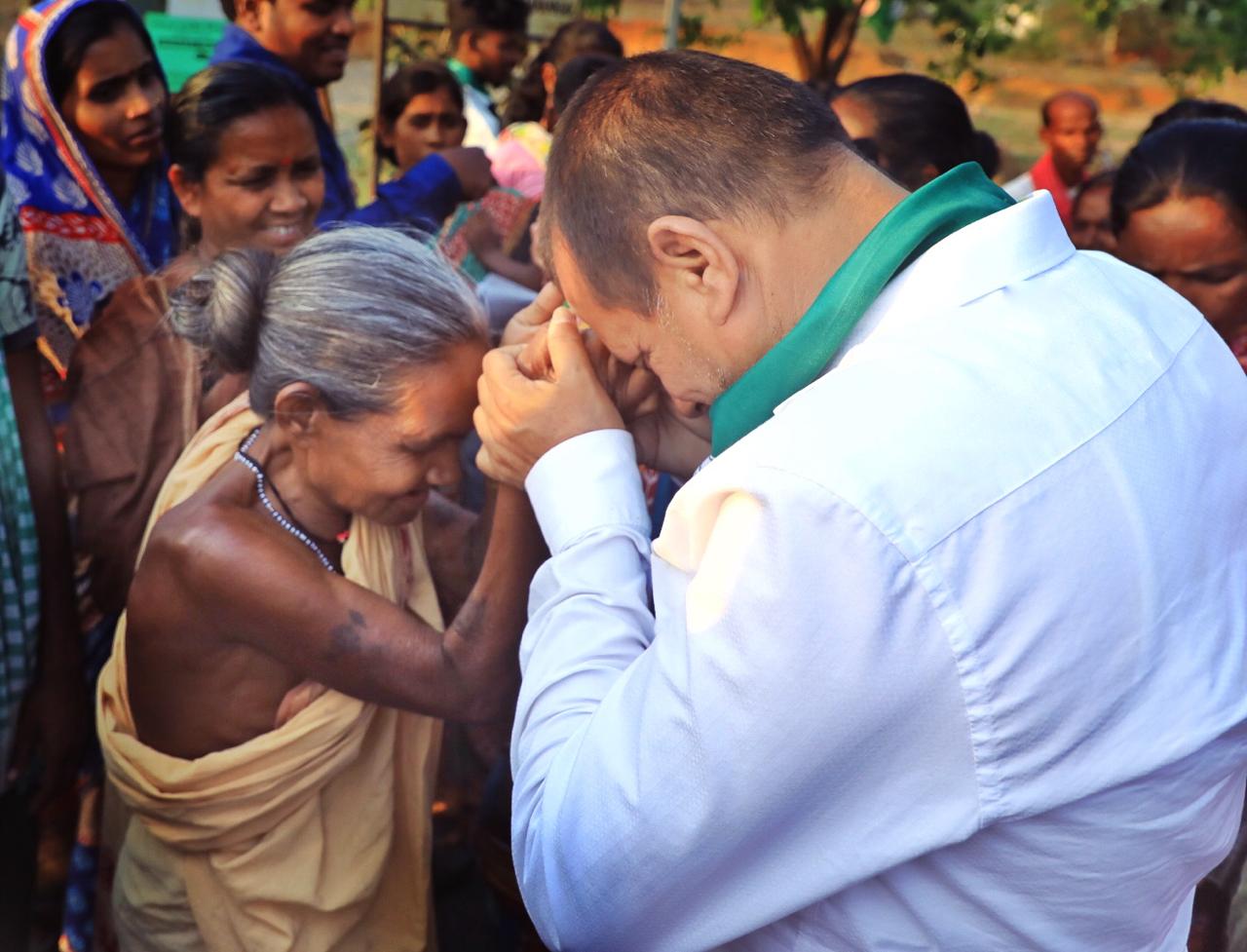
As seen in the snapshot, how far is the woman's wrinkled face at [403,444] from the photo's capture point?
2.19 metres

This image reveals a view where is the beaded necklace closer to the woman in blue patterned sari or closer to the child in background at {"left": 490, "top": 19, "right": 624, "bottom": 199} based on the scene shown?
the woman in blue patterned sari

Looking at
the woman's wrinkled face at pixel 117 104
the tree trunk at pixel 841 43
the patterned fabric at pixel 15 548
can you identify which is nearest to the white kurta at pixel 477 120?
the woman's wrinkled face at pixel 117 104

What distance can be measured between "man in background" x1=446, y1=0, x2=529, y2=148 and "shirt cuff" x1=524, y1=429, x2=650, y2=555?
417 cm

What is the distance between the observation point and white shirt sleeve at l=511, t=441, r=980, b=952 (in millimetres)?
1232

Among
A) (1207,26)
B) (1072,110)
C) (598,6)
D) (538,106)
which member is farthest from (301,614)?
(1207,26)

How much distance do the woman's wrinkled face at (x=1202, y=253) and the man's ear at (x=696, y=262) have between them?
1.93m

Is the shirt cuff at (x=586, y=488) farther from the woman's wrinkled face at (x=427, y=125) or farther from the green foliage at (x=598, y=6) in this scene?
the green foliage at (x=598, y=6)

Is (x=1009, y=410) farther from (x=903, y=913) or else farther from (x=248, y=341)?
(x=248, y=341)

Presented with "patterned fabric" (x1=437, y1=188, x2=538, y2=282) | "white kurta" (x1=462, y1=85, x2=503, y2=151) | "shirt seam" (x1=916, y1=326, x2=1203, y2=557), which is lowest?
"white kurta" (x1=462, y1=85, x2=503, y2=151)

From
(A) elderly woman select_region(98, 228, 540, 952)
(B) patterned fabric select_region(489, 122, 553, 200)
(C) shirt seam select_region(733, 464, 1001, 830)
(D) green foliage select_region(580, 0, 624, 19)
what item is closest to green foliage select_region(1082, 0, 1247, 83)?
(D) green foliage select_region(580, 0, 624, 19)

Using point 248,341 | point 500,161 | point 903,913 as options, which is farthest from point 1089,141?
point 903,913

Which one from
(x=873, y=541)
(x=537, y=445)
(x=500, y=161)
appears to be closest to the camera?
(x=873, y=541)

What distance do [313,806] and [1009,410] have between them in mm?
1536

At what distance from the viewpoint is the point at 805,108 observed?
1.58 m
